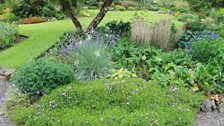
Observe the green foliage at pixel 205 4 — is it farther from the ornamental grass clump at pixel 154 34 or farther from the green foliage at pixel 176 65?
the green foliage at pixel 176 65

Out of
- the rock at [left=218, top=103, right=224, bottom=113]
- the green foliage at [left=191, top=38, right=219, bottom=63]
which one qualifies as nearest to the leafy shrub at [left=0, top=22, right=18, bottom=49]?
the green foliage at [left=191, top=38, right=219, bottom=63]

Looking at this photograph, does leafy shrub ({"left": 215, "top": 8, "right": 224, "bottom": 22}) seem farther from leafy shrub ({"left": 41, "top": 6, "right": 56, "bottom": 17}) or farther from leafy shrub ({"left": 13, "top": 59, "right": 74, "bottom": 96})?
leafy shrub ({"left": 13, "top": 59, "right": 74, "bottom": 96})

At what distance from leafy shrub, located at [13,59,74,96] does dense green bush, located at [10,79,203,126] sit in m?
0.18

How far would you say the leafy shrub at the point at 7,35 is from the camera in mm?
8580

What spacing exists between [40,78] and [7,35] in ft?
15.2

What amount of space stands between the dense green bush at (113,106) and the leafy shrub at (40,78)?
0.18 metres

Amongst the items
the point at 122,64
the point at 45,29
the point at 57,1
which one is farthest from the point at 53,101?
the point at 45,29

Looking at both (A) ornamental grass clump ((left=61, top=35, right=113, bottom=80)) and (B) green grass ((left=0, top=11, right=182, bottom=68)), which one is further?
(B) green grass ((left=0, top=11, right=182, bottom=68))

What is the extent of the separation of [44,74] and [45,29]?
19.7 feet

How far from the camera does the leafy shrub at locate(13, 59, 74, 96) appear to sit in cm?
474

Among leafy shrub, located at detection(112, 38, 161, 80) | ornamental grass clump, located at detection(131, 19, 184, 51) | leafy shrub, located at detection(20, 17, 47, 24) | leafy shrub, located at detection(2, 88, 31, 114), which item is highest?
ornamental grass clump, located at detection(131, 19, 184, 51)

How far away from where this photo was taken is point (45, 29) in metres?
10.5

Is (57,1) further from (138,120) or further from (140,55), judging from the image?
(138,120)

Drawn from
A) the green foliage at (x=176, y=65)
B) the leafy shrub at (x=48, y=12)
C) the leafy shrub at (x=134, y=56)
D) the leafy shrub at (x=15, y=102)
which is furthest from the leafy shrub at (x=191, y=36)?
the leafy shrub at (x=48, y=12)
